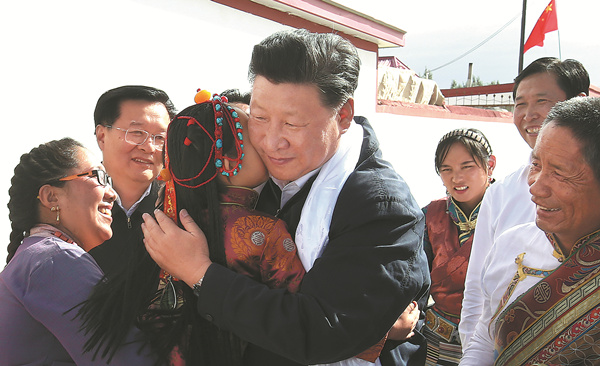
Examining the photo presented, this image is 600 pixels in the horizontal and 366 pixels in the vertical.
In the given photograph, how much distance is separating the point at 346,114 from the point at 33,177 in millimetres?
1261

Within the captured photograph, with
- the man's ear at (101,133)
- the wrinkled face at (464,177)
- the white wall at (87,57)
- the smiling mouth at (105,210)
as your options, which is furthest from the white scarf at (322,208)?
the white wall at (87,57)

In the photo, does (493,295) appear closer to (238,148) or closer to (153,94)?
(238,148)

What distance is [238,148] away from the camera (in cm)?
156

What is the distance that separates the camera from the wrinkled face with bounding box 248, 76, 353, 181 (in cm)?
153

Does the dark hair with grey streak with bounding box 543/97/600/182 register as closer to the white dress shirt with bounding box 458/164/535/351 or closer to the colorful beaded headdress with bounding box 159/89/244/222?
the white dress shirt with bounding box 458/164/535/351

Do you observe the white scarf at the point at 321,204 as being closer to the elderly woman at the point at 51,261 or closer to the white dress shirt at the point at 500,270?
the elderly woman at the point at 51,261

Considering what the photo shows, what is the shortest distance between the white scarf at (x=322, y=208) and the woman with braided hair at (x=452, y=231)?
167 cm

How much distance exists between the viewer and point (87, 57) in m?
3.89

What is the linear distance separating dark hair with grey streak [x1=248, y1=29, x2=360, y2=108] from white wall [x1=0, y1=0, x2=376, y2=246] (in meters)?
2.69

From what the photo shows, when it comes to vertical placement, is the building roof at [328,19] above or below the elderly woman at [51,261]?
above

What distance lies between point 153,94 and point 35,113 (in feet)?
4.35

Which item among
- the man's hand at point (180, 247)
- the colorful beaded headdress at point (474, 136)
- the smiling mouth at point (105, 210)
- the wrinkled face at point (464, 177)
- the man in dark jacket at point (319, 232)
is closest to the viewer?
the man in dark jacket at point (319, 232)

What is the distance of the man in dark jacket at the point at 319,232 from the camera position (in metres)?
1.34

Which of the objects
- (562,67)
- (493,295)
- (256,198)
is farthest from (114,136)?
(562,67)
